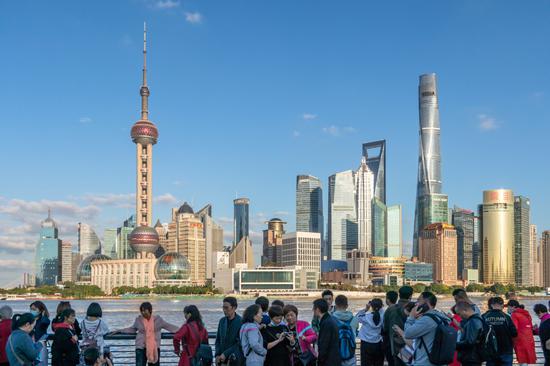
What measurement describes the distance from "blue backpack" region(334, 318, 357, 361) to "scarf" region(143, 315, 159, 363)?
3647mm

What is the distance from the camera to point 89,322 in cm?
1327

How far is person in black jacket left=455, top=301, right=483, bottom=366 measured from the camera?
11.4 metres

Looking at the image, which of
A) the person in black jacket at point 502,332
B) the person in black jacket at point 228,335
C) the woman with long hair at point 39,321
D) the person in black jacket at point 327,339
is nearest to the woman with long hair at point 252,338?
the person in black jacket at point 228,335

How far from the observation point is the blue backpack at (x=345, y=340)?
12.2 metres

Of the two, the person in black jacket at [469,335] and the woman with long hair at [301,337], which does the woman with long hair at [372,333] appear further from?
the person in black jacket at [469,335]

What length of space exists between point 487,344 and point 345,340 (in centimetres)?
226

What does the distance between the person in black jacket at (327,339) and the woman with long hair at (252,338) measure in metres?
0.90

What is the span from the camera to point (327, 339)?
38.2 ft

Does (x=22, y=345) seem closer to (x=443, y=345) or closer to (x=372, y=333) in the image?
(x=443, y=345)

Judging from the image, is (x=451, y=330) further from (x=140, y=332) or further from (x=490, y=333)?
(x=140, y=332)

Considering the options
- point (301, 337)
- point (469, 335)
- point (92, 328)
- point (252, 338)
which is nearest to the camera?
point (469, 335)

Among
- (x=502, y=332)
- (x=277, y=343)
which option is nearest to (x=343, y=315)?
(x=277, y=343)

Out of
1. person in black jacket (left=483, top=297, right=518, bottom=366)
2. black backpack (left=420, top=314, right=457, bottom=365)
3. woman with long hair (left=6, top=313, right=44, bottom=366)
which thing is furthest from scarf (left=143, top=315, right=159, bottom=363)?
person in black jacket (left=483, top=297, right=518, bottom=366)

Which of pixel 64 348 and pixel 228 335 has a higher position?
pixel 228 335
